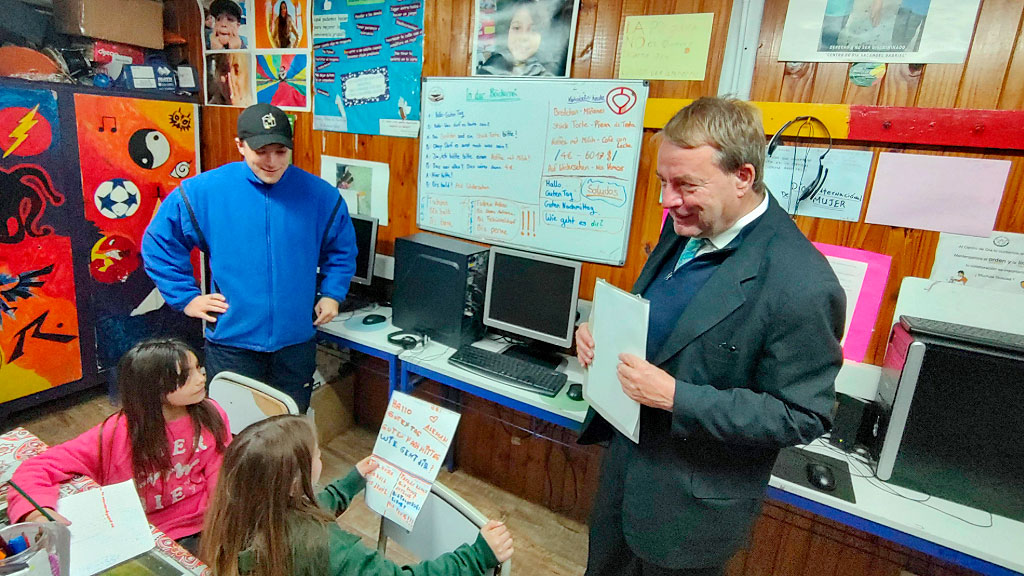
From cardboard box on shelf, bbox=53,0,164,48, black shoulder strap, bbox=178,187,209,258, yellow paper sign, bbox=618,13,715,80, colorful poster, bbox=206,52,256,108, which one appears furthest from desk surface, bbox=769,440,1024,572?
cardboard box on shelf, bbox=53,0,164,48

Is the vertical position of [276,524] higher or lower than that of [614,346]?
lower

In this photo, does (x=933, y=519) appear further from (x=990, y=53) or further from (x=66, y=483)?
(x=66, y=483)

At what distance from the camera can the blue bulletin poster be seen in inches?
98.1

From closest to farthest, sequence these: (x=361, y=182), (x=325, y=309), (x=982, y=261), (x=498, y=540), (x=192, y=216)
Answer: (x=498, y=540) → (x=982, y=261) → (x=192, y=216) → (x=325, y=309) → (x=361, y=182)

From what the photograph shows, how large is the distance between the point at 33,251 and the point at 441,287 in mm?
2040

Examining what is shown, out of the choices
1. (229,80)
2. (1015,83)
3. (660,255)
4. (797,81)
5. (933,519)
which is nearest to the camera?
(660,255)

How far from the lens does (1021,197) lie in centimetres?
152

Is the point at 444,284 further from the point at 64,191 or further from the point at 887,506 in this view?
the point at 64,191

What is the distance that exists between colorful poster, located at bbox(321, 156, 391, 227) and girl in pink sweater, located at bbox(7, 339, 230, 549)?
1437 mm

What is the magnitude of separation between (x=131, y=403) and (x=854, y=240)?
85.0 inches

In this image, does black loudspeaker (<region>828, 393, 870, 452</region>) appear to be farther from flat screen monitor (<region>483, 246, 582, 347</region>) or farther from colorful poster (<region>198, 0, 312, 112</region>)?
colorful poster (<region>198, 0, 312, 112</region>)

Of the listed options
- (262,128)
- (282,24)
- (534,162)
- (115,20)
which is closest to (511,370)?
(534,162)

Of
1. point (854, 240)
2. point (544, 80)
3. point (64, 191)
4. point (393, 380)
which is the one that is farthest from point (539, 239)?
point (64, 191)

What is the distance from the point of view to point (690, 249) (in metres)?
1.21
